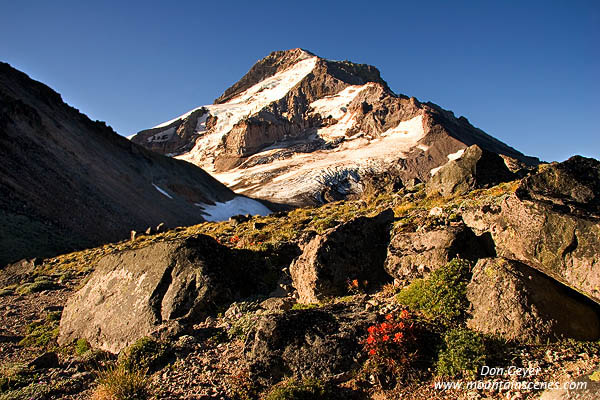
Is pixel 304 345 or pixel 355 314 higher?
pixel 355 314

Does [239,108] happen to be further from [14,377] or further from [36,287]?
[14,377]

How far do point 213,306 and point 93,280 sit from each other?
4498 millimetres

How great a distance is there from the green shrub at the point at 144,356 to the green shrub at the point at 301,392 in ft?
8.86

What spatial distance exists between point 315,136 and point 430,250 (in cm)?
12869

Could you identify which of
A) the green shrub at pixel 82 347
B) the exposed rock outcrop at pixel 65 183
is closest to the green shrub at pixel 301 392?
the green shrub at pixel 82 347

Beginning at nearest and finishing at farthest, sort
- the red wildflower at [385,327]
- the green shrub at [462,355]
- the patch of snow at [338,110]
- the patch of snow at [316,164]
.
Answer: the green shrub at [462,355] → the red wildflower at [385,327] → the patch of snow at [316,164] → the patch of snow at [338,110]

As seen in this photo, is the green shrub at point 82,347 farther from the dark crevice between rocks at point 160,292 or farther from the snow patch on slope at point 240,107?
the snow patch on slope at point 240,107

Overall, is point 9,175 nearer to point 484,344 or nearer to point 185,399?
point 185,399

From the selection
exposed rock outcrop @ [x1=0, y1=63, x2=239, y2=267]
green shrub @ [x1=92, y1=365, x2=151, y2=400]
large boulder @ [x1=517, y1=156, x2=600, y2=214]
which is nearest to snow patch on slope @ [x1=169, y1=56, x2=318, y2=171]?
exposed rock outcrop @ [x1=0, y1=63, x2=239, y2=267]

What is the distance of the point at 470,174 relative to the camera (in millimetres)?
16938

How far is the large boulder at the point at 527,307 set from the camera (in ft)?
17.1

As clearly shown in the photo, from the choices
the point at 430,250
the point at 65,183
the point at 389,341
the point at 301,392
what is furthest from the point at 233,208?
the point at 301,392

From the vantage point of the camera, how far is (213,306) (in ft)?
28.3

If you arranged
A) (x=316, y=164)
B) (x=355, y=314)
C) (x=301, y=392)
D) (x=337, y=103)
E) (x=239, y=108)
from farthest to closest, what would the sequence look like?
1. (x=239, y=108)
2. (x=337, y=103)
3. (x=316, y=164)
4. (x=355, y=314)
5. (x=301, y=392)
